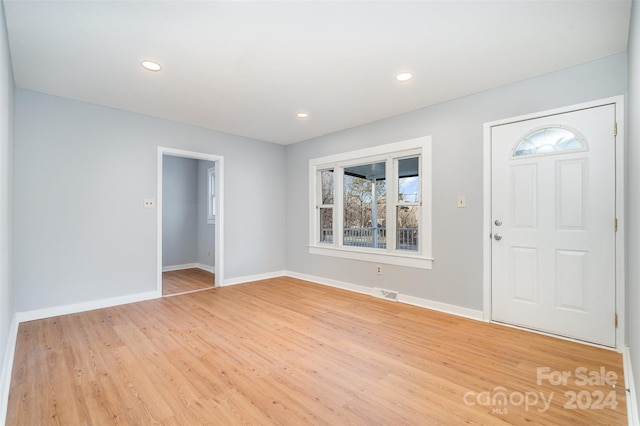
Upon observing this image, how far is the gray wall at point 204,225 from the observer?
20.9 feet

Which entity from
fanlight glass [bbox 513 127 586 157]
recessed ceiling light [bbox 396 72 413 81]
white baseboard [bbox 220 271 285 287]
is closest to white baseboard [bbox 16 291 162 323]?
white baseboard [bbox 220 271 285 287]

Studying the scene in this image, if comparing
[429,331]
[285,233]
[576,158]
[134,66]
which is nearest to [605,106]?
[576,158]

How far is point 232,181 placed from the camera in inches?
204

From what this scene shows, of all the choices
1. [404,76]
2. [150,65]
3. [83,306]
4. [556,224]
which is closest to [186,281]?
[83,306]

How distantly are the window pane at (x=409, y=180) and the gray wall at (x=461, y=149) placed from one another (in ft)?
1.05

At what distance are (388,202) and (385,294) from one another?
129cm

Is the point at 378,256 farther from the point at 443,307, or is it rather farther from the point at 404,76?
the point at 404,76

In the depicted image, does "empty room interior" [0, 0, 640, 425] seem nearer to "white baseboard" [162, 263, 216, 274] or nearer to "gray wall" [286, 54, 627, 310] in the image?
"gray wall" [286, 54, 627, 310]

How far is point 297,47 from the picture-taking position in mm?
2484

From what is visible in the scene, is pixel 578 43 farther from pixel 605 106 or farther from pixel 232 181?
pixel 232 181

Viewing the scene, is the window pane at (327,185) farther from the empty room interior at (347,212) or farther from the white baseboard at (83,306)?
the white baseboard at (83,306)

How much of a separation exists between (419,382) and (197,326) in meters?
2.27

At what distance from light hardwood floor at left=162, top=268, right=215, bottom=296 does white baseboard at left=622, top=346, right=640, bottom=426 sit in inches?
190

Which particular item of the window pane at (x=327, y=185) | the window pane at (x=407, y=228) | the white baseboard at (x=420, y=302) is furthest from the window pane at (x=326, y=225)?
the window pane at (x=407, y=228)
